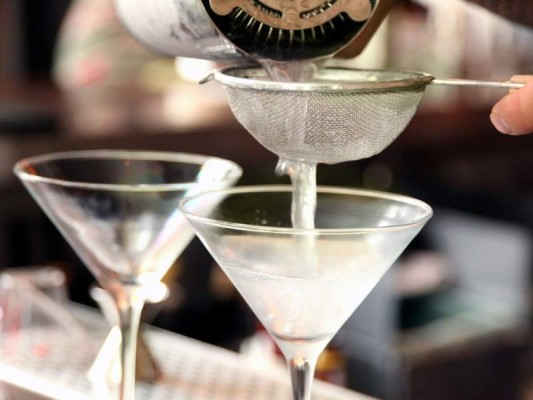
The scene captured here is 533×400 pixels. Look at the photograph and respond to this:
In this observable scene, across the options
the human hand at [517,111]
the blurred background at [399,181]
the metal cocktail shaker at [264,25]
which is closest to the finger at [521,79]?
the human hand at [517,111]

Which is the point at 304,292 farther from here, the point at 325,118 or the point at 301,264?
the point at 325,118

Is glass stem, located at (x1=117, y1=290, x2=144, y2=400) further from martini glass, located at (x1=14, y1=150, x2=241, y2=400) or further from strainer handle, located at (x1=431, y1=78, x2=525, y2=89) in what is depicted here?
strainer handle, located at (x1=431, y1=78, x2=525, y2=89)

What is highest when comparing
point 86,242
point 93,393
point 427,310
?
point 86,242

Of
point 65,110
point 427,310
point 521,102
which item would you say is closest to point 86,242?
point 521,102

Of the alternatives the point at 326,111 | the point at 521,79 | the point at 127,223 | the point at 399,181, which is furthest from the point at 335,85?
the point at 399,181

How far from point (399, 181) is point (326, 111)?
2.04 meters

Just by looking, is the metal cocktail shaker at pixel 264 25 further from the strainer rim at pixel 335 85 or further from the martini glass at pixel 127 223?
the martini glass at pixel 127 223

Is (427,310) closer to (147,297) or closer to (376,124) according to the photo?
(147,297)

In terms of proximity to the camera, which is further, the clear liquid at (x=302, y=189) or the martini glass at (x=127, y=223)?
the martini glass at (x=127, y=223)

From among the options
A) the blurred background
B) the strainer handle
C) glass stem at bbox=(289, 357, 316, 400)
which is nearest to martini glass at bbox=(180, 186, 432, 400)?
glass stem at bbox=(289, 357, 316, 400)

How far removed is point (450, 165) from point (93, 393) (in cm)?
206

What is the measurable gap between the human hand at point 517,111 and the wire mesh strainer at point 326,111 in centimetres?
1

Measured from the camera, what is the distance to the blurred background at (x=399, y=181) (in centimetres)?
201

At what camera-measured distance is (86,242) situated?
843 millimetres
